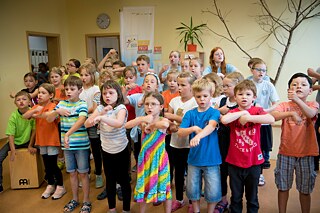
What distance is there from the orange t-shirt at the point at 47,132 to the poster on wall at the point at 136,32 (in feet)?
10.6

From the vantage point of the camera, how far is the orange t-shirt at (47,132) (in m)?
2.71

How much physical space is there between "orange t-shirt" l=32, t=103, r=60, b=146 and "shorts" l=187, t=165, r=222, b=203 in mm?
1440

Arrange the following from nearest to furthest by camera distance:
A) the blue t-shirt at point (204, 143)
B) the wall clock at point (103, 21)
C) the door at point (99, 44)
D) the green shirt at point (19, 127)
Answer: the blue t-shirt at point (204, 143) < the green shirt at point (19, 127) < the wall clock at point (103, 21) < the door at point (99, 44)

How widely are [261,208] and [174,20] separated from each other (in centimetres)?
463

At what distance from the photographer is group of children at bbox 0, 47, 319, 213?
6.21 ft

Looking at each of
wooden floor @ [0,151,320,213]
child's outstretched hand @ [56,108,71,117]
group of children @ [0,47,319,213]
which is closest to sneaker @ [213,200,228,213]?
group of children @ [0,47,319,213]

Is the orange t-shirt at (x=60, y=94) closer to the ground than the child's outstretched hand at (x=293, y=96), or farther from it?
closer to the ground

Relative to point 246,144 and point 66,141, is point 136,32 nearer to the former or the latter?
point 66,141

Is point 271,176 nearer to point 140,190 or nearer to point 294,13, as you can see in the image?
point 140,190

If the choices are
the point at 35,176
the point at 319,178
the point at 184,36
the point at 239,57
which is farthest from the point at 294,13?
the point at 35,176

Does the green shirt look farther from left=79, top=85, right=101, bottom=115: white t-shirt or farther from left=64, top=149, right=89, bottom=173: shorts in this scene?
left=64, top=149, right=89, bottom=173: shorts

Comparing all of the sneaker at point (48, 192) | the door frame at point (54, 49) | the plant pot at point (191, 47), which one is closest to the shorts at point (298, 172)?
the sneaker at point (48, 192)

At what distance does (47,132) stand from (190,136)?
59.3 inches

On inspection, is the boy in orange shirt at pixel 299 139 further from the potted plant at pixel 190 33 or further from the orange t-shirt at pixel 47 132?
the potted plant at pixel 190 33
